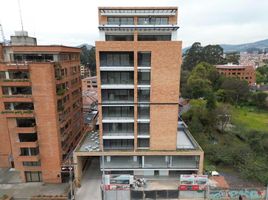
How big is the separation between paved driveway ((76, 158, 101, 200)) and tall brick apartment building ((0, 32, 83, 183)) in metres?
3.77

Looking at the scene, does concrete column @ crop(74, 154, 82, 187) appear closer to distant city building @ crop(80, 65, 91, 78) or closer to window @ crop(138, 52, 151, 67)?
window @ crop(138, 52, 151, 67)

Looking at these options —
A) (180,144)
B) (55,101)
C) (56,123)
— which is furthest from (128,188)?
(55,101)

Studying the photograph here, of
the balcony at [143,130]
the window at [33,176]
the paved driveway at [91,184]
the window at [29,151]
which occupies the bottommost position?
the paved driveway at [91,184]

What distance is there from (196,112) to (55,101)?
1157 inches

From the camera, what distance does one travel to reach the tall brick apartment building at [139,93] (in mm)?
25828

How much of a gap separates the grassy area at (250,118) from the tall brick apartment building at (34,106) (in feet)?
129

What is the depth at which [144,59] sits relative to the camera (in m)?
26.4

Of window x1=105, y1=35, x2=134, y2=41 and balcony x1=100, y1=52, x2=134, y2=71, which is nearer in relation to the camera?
balcony x1=100, y1=52, x2=134, y2=71

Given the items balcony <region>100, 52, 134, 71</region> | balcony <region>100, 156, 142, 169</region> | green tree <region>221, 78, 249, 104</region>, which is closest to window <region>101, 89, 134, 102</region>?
balcony <region>100, 52, 134, 71</region>

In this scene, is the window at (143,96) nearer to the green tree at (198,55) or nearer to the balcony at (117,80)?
the balcony at (117,80)

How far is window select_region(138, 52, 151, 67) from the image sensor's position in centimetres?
2620

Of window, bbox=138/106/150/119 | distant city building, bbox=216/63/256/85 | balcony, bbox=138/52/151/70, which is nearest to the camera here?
balcony, bbox=138/52/151/70

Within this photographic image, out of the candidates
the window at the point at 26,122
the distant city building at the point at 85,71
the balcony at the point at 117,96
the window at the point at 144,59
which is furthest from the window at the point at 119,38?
the distant city building at the point at 85,71

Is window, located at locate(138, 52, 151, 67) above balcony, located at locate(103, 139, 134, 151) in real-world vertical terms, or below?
above
